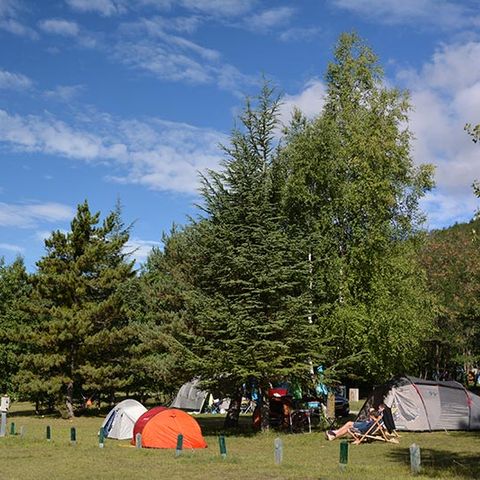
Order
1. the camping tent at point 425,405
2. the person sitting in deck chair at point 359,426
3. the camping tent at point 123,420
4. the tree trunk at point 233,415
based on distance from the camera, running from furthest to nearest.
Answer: the tree trunk at point 233,415 < the camping tent at point 425,405 < the camping tent at point 123,420 < the person sitting in deck chair at point 359,426

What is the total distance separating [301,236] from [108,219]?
16116 mm

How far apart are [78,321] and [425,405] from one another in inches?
765

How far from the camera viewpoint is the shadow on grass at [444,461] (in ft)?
47.0

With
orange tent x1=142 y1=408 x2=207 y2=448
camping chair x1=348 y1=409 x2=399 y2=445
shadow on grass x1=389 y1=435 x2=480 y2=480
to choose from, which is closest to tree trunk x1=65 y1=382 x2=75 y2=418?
orange tent x1=142 y1=408 x2=207 y2=448

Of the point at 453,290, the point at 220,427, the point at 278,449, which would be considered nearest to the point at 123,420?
the point at 220,427

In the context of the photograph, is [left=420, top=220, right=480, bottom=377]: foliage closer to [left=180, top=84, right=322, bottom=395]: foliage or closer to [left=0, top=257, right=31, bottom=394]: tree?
[left=180, top=84, right=322, bottom=395]: foliage

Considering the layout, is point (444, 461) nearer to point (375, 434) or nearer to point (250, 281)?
point (375, 434)

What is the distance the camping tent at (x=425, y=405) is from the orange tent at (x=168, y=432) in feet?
27.6

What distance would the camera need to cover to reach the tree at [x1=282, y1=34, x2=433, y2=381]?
25.6 m

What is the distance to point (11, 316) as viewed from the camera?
41.4m

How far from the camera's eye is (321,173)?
2708cm

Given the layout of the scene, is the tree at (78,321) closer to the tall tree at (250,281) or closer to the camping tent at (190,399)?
the camping tent at (190,399)

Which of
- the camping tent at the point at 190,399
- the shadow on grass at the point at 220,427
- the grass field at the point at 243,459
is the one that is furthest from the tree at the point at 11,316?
the grass field at the point at 243,459

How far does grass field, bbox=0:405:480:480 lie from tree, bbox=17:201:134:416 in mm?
10046
